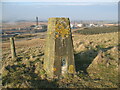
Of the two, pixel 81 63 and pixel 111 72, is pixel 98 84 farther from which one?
pixel 81 63

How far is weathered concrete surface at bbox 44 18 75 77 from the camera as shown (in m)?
7.44

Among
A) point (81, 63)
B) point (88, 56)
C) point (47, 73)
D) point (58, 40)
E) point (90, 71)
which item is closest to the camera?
point (58, 40)

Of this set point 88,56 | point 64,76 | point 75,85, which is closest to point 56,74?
point 64,76

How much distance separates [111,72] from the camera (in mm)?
8367

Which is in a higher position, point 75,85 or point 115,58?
point 115,58

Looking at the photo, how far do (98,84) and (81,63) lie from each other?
9.97ft

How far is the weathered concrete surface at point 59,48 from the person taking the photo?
7.44m

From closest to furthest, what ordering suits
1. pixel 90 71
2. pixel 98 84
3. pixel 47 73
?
pixel 98 84 → pixel 47 73 → pixel 90 71

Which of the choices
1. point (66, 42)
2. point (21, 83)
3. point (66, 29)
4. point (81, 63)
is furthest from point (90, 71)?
point (21, 83)

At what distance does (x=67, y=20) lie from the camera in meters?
7.62

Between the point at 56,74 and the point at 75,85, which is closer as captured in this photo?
the point at 75,85

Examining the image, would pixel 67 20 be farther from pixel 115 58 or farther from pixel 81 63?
pixel 115 58

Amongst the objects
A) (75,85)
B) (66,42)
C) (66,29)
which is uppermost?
(66,29)

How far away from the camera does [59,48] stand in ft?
24.6
